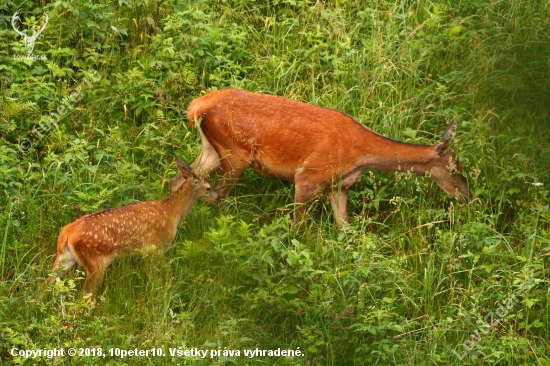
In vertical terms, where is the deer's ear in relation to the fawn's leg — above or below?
above

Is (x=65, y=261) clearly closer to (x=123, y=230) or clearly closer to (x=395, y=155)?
(x=123, y=230)

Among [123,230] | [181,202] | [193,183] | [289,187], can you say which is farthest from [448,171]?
[123,230]

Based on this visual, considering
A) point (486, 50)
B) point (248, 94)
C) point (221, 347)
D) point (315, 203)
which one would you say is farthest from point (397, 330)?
point (486, 50)

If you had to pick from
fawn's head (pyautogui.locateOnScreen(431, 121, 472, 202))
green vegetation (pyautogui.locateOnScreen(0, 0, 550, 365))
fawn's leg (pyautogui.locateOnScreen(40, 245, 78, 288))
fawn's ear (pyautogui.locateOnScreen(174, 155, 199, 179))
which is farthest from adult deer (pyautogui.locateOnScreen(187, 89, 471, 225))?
fawn's leg (pyautogui.locateOnScreen(40, 245, 78, 288))

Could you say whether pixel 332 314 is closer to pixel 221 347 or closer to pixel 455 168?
pixel 221 347

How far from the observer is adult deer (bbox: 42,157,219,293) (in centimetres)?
788

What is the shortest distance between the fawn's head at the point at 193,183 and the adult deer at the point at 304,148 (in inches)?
10.4

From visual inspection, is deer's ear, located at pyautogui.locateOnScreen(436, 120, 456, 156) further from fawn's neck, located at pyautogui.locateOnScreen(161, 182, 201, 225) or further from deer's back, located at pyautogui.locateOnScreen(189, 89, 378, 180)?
fawn's neck, located at pyautogui.locateOnScreen(161, 182, 201, 225)

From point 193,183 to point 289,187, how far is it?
3.13 ft

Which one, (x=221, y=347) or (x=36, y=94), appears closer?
(x=221, y=347)

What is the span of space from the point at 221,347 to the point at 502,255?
2.34m

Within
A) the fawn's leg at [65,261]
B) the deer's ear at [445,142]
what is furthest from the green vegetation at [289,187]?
the deer's ear at [445,142]

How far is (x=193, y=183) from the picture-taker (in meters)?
8.88

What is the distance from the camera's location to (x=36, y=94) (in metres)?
9.59
